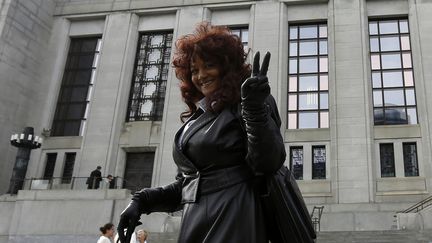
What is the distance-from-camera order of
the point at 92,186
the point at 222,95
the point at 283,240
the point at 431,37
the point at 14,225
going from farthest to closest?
the point at 431,37
the point at 92,186
the point at 14,225
the point at 222,95
the point at 283,240

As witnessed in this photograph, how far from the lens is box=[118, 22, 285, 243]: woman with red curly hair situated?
2326 millimetres

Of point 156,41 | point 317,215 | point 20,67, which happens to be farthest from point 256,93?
point 20,67

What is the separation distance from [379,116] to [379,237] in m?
12.9

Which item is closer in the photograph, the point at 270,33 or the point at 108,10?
the point at 270,33

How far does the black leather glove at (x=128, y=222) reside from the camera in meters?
2.57

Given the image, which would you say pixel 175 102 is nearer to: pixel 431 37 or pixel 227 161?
pixel 431 37

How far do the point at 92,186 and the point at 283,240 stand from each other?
26.6 metres

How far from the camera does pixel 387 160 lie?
2911 centimetres

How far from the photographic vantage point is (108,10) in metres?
36.9

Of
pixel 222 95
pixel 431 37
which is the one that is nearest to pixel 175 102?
pixel 431 37

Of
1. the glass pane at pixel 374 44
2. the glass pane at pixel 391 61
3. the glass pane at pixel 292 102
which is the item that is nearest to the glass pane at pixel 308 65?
the glass pane at pixel 292 102

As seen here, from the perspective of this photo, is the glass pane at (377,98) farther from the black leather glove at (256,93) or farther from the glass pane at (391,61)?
the black leather glove at (256,93)

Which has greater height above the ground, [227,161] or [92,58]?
[92,58]

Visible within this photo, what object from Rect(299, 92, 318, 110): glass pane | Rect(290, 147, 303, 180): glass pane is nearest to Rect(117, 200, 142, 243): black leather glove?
Rect(290, 147, 303, 180): glass pane
